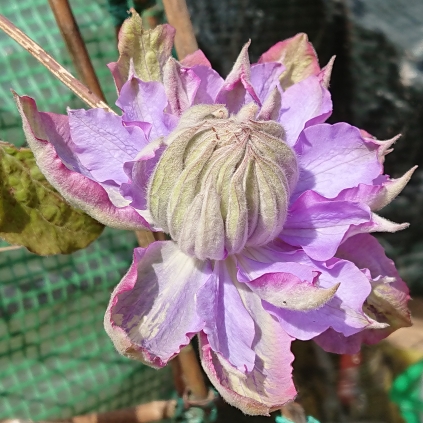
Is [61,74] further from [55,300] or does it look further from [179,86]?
[55,300]

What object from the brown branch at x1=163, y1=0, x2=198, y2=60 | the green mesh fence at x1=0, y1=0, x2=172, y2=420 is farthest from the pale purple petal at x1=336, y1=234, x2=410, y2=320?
the green mesh fence at x1=0, y1=0, x2=172, y2=420

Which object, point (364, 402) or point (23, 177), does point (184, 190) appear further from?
point (364, 402)

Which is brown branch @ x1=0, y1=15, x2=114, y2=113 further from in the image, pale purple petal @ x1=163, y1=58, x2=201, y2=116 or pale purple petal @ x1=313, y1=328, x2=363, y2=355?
pale purple petal @ x1=313, y1=328, x2=363, y2=355

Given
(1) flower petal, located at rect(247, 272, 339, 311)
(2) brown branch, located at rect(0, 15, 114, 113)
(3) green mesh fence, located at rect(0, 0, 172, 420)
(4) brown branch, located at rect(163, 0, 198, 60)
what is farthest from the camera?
(3) green mesh fence, located at rect(0, 0, 172, 420)

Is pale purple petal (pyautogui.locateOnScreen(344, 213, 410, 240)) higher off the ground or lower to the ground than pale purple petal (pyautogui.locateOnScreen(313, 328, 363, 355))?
higher

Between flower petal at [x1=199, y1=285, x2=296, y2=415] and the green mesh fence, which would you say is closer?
flower petal at [x1=199, y1=285, x2=296, y2=415]

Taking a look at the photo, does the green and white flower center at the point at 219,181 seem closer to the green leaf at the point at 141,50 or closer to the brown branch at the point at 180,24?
the green leaf at the point at 141,50

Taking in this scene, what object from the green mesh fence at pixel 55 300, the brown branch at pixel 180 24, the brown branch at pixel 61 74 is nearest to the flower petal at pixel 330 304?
the brown branch at pixel 61 74

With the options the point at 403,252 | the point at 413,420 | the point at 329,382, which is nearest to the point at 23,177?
the point at 413,420
